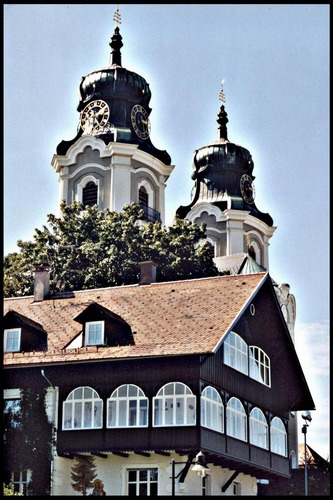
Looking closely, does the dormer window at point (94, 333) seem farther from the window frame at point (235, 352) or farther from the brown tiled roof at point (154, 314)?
the window frame at point (235, 352)

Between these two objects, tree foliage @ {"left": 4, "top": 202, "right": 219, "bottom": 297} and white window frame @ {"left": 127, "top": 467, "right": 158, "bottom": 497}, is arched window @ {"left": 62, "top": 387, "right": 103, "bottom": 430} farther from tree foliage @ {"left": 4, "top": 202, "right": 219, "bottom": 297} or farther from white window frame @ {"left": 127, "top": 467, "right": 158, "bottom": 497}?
tree foliage @ {"left": 4, "top": 202, "right": 219, "bottom": 297}

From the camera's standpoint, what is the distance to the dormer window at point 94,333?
36.2 m

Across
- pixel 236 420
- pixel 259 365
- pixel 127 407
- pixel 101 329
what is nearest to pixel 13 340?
pixel 101 329

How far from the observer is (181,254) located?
5344cm

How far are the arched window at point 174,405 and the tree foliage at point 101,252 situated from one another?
1567 cm

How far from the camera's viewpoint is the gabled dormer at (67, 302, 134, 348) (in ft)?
118

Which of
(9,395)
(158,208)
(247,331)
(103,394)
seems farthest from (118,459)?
(158,208)

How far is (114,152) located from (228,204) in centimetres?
1476

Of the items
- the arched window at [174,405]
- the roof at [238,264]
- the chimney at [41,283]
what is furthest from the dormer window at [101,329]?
the roof at [238,264]

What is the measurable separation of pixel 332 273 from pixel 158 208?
53478mm

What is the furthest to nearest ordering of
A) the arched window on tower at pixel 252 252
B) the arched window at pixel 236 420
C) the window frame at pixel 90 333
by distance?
the arched window on tower at pixel 252 252
the window frame at pixel 90 333
the arched window at pixel 236 420

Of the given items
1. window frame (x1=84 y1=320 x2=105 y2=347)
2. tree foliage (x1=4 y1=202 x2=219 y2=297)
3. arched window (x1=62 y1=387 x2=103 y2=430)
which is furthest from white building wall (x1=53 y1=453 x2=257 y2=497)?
tree foliage (x1=4 y1=202 x2=219 y2=297)

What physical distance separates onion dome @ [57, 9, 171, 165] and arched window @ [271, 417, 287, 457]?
98.6ft

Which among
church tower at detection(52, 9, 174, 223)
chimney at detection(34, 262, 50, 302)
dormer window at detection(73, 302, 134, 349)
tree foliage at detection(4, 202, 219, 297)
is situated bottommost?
dormer window at detection(73, 302, 134, 349)
